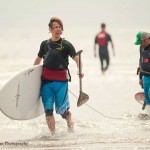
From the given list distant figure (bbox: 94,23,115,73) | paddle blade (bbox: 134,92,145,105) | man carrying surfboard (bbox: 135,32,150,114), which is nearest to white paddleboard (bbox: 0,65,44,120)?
man carrying surfboard (bbox: 135,32,150,114)

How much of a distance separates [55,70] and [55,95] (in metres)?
0.35

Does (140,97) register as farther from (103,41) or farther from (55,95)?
(103,41)

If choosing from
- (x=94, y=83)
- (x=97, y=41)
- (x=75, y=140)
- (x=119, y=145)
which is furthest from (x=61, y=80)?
(x=97, y=41)

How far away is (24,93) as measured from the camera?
9.12 m

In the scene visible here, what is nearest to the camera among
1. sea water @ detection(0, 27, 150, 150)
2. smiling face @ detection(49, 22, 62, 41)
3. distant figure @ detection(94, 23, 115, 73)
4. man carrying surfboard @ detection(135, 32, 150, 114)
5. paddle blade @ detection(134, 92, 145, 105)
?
sea water @ detection(0, 27, 150, 150)

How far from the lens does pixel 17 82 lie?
29.8 ft

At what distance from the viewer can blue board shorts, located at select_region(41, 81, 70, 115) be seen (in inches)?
353

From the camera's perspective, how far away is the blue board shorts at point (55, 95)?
898 centimetres

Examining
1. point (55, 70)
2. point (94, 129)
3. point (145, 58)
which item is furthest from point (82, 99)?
point (145, 58)

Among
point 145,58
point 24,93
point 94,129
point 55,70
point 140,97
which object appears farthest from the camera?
point 140,97

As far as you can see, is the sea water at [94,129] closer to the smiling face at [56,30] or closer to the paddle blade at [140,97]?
the paddle blade at [140,97]

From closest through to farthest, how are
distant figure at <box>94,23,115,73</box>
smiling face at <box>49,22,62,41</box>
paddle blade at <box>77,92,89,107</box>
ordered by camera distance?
1. smiling face at <box>49,22,62,41</box>
2. paddle blade at <box>77,92,89,107</box>
3. distant figure at <box>94,23,115,73</box>

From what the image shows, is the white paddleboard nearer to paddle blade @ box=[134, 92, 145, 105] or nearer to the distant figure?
paddle blade @ box=[134, 92, 145, 105]

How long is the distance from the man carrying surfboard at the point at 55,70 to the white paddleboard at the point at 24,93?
A: 13 cm
